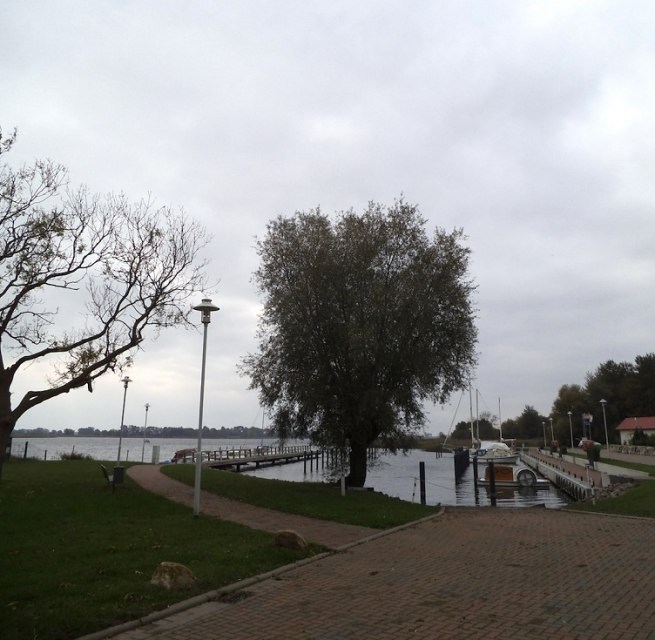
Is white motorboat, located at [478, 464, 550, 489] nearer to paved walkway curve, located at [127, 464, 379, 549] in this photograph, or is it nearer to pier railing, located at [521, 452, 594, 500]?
pier railing, located at [521, 452, 594, 500]

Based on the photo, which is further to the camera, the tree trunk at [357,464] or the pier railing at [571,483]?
the pier railing at [571,483]

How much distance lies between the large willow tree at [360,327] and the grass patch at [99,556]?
6.53m

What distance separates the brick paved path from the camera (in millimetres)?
5941

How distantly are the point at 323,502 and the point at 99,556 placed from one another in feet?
29.7

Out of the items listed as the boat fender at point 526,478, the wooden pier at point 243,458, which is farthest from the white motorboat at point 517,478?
the wooden pier at point 243,458

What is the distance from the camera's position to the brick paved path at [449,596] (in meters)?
5.94

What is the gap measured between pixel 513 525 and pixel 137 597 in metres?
10.4

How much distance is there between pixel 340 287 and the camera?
66.2 feet

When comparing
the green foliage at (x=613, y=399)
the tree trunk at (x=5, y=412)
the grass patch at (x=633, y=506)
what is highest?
the green foliage at (x=613, y=399)

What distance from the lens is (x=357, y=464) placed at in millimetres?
21984

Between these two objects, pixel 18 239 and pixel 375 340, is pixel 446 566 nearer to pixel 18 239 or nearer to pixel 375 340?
pixel 375 340

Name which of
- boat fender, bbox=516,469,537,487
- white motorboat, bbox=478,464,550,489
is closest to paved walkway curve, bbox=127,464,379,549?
white motorboat, bbox=478,464,550,489

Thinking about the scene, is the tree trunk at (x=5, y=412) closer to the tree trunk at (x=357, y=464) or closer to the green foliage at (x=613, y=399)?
the tree trunk at (x=357, y=464)

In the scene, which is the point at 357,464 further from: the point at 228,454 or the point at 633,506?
the point at 228,454
